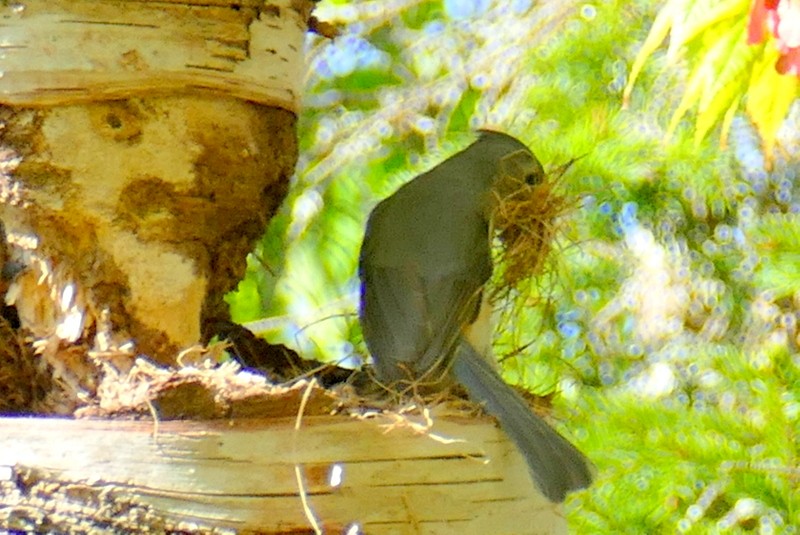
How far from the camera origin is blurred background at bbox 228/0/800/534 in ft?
11.4

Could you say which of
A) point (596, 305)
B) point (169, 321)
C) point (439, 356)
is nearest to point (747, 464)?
point (596, 305)

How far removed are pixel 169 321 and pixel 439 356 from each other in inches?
22.2

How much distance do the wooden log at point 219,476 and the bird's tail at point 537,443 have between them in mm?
228

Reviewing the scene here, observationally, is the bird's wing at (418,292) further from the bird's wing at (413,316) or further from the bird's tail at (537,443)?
the bird's tail at (537,443)

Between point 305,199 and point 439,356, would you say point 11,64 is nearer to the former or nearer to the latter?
point 439,356

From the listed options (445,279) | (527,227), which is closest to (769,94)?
(527,227)

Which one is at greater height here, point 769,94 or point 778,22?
point 778,22

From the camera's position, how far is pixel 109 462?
1764 millimetres

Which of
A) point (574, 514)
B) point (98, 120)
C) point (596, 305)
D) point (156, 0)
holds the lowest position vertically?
point (574, 514)

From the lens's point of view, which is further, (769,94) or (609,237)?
(609,237)

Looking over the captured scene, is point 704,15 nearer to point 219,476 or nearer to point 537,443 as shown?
point 537,443

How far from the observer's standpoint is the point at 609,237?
4.07 meters

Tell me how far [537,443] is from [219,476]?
0.54 m

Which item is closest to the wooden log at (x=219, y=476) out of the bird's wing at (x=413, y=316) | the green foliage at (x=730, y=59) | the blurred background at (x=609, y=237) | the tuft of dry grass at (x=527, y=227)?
the bird's wing at (x=413, y=316)
